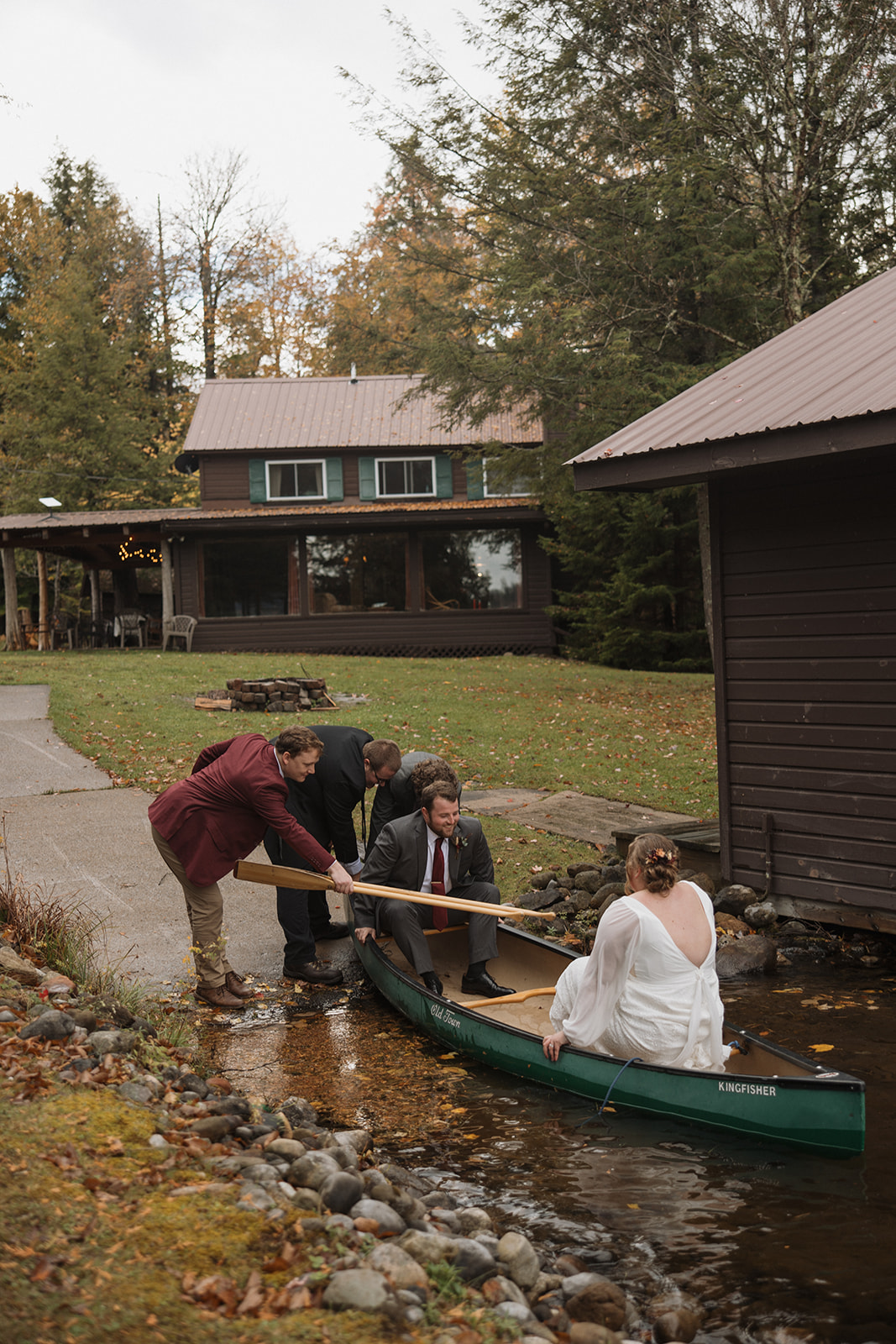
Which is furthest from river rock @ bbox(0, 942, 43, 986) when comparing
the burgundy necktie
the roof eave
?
the roof eave

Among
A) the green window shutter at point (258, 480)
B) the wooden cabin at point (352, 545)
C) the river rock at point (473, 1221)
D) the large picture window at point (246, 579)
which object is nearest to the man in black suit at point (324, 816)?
the river rock at point (473, 1221)

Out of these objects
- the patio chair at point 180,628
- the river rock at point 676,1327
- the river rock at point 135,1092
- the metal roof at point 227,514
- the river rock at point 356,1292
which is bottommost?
the river rock at point 676,1327

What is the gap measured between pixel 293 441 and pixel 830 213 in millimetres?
15862

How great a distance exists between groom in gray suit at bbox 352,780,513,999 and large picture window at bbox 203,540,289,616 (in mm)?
23942

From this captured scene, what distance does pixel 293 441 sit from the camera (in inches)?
1235

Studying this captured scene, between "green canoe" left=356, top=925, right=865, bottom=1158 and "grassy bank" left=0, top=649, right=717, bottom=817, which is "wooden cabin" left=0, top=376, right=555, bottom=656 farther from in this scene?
"green canoe" left=356, top=925, right=865, bottom=1158

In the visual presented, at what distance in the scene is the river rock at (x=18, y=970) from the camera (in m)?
6.24

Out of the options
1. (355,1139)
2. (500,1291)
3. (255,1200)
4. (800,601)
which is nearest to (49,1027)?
(355,1139)

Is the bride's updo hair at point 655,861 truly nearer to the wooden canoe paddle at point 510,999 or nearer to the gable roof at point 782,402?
the wooden canoe paddle at point 510,999

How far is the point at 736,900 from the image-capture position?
9008mm

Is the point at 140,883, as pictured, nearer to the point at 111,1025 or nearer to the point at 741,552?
the point at 111,1025

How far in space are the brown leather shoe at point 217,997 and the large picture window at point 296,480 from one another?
25118mm

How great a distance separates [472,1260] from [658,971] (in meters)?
1.91

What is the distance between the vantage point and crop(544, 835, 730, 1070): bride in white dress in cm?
540
